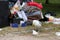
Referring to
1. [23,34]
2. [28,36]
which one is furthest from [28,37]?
[23,34]

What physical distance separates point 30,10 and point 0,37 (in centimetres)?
339

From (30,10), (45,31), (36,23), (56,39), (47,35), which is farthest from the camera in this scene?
(30,10)

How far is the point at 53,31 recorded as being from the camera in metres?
9.41

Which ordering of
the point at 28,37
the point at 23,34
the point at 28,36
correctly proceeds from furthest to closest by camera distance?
1. the point at 23,34
2. the point at 28,36
3. the point at 28,37

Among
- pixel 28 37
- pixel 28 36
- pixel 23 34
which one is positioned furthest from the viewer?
pixel 23 34

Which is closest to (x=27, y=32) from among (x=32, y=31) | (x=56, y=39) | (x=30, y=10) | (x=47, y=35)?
(x=32, y=31)

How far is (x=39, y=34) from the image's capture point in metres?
8.80

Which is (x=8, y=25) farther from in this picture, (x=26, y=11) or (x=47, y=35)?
(x=47, y=35)

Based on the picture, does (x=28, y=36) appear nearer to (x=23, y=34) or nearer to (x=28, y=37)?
(x=28, y=37)

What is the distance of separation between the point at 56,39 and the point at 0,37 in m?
1.98

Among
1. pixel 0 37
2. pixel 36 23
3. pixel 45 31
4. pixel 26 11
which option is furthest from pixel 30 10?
pixel 0 37

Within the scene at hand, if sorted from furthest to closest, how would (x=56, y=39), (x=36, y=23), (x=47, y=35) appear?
(x=36, y=23)
(x=47, y=35)
(x=56, y=39)

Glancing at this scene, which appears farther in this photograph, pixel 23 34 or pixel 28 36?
pixel 23 34

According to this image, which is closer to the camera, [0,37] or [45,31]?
[0,37]
